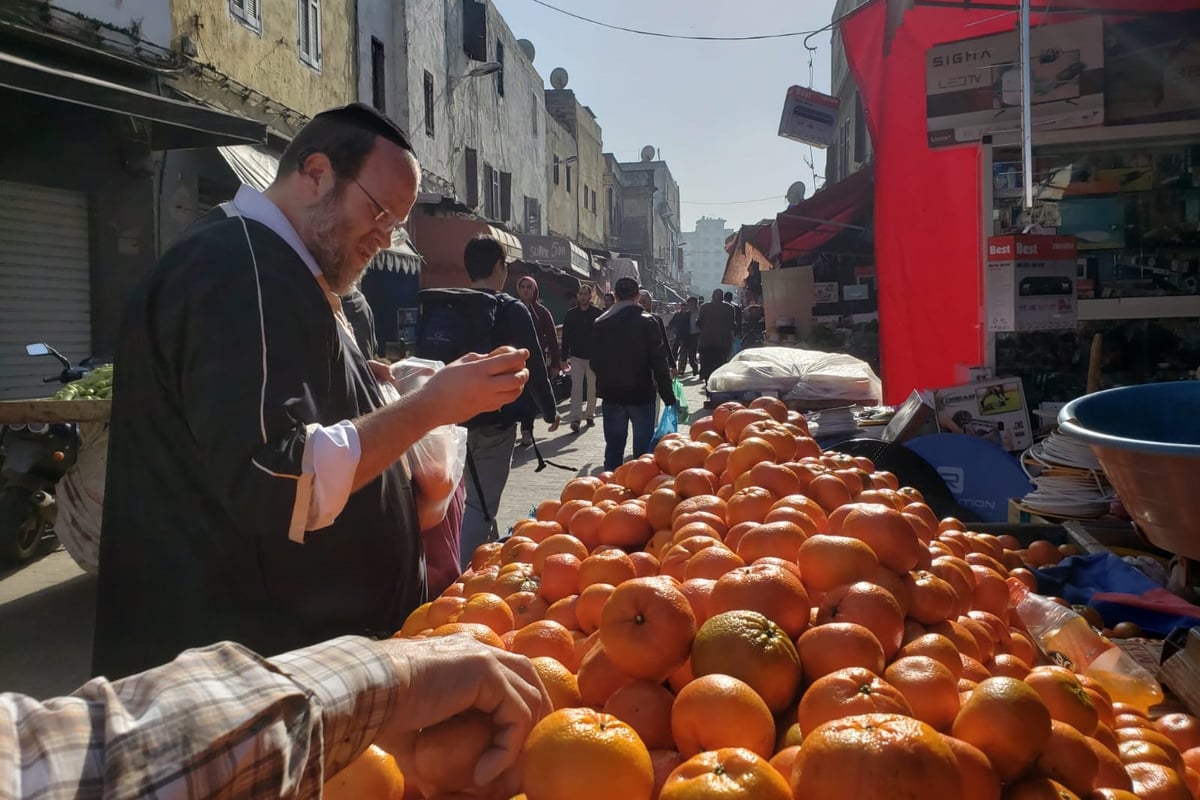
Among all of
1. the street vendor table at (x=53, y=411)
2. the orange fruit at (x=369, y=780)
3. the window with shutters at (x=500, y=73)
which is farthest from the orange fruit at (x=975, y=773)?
the window with shutters at (x=500, y=73)

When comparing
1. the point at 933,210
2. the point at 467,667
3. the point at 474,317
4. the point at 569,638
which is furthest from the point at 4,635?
the point at 933,210

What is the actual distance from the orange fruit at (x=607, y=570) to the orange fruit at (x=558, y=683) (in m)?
0.45

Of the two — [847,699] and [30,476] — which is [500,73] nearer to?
[30,476]

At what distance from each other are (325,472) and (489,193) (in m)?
23.0

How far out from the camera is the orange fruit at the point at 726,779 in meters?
1.04

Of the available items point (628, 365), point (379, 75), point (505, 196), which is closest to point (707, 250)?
point (505, 196)

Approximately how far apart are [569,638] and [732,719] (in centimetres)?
50

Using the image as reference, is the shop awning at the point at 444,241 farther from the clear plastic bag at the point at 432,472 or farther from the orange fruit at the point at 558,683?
the orange fruit at the point at 558,683

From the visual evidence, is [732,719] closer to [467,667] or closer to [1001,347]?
[467,667]

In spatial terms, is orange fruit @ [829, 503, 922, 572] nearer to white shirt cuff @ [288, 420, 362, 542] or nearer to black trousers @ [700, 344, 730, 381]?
white shirt cuff @ [288, 420, 362, 542]

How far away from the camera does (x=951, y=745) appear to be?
46.7 inches

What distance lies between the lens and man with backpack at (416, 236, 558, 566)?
4.75 metres

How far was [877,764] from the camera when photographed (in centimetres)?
103

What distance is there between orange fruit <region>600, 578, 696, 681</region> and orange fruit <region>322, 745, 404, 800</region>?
17.1 inches
